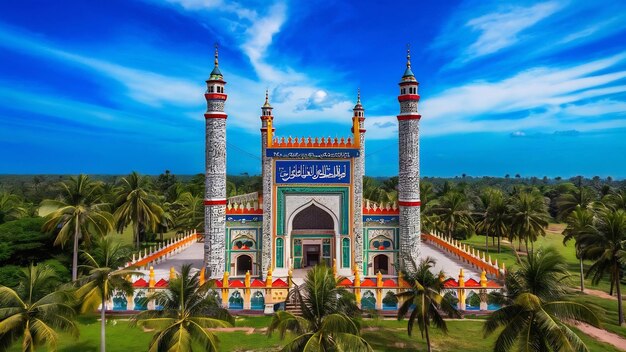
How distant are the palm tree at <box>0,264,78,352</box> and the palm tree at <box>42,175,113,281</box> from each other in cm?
773

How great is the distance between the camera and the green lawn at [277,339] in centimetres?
1308

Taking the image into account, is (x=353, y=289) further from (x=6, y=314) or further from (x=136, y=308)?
(x=6, y=314)

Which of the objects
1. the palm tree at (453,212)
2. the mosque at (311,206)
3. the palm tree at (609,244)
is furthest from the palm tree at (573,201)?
the palm tree at (609,244)

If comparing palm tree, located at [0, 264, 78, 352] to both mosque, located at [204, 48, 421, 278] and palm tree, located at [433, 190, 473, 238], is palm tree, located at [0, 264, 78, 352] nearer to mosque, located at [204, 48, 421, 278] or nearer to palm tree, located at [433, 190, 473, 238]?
mosque, located at [204, 48, 421, 278]

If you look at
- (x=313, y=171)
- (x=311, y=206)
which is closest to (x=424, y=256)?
(x=311, y=206)

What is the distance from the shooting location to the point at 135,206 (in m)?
25.5

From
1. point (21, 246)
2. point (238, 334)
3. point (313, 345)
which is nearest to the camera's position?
point (313, 345)

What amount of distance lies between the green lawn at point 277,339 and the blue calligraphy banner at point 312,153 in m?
8.29

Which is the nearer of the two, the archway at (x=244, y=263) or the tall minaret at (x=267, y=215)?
the tall minaret at (x=267, y=215)

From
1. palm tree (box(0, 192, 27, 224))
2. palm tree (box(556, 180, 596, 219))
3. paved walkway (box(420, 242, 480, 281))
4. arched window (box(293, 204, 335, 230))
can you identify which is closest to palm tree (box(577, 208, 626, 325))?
paved walkway (box(420, 242, 480, 281))

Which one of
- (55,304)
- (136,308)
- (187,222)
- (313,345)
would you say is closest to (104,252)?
(55,304)

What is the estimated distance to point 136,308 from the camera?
16625mm

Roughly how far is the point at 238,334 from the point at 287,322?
244 inches

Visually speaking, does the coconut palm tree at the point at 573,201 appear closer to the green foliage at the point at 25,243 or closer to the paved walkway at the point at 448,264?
the paved walkway at the point at 448,264
